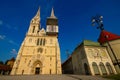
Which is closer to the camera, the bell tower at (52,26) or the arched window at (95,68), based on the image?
the arched window at (95,68)

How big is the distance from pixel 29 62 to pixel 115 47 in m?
27.7

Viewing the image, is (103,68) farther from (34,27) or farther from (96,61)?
(34,27)

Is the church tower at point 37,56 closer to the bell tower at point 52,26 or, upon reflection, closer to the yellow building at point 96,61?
the bell tower at point 52,26

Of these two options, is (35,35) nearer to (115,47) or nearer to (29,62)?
(29,62)

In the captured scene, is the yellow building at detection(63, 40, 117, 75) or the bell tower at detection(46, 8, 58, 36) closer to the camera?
the yellow building at detection(63, 40, 117, 75)

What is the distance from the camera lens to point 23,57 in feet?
94.4

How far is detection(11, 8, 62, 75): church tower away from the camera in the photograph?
2727 centimetres

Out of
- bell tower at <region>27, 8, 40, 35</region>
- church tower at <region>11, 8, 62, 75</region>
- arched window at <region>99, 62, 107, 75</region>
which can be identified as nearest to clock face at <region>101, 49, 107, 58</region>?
arched window at <region>99, 62, 107, 75</region>

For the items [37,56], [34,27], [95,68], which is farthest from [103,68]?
[34,27]

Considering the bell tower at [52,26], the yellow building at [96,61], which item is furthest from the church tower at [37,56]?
the yellow building at [96,61]

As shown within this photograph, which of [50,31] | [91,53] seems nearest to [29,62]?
[50,31]

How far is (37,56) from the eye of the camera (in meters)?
29.6

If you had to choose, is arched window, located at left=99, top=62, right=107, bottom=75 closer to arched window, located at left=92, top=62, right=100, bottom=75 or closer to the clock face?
arched window, located at left=92, top=62, right=100, bottom=75

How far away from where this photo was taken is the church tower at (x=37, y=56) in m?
27.3
